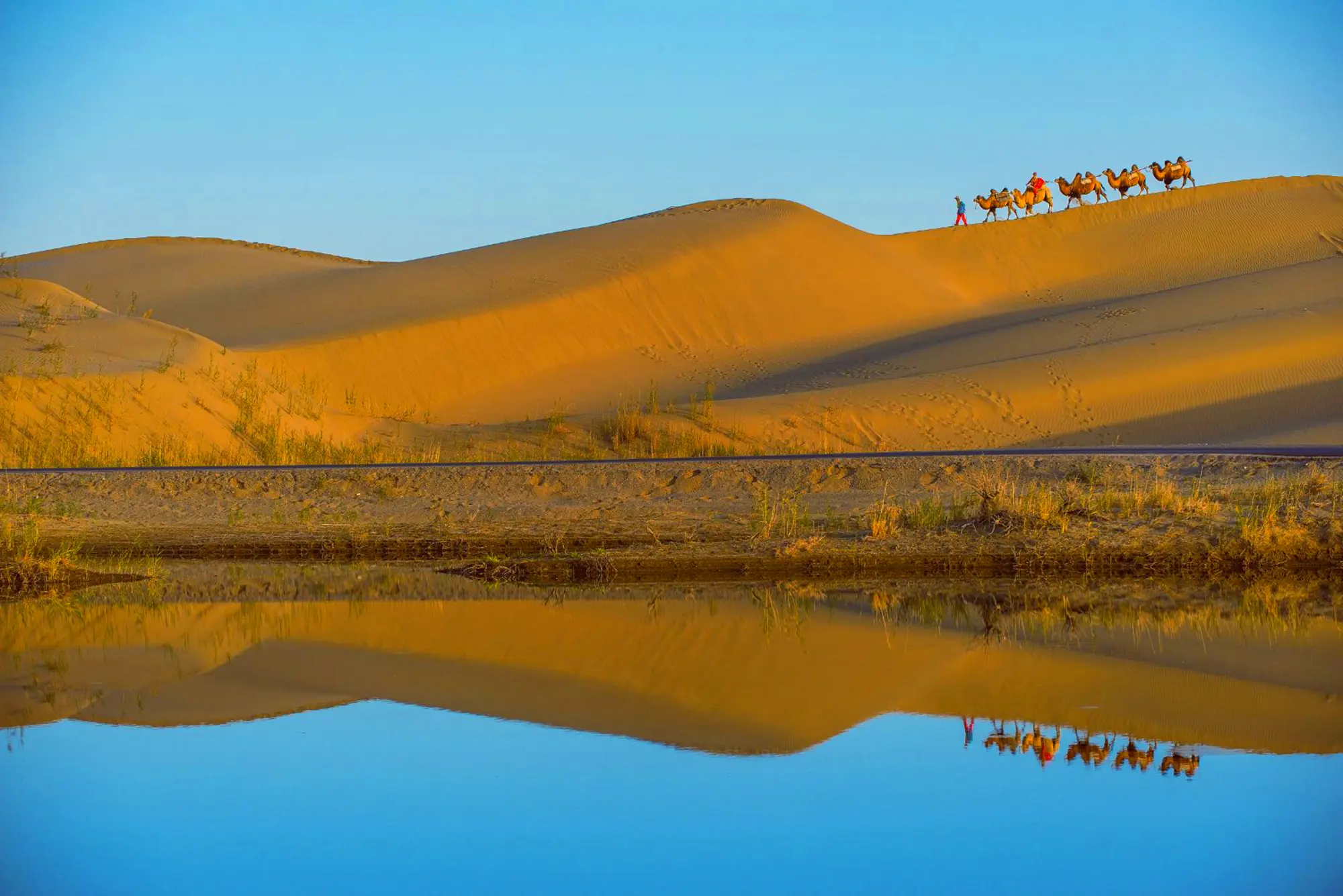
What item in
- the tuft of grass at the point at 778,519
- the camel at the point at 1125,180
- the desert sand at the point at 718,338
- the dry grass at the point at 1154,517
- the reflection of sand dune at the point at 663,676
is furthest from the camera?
the camel at the point at 1125,180

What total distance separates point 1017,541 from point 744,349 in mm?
31804

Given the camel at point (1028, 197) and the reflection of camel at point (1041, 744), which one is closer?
the reflection of camel at point (1041, 744)

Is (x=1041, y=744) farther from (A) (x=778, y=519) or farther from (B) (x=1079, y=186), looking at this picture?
(B) (x=1079, y=186)

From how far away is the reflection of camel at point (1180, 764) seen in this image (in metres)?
7.49

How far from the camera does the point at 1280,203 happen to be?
5897 cm

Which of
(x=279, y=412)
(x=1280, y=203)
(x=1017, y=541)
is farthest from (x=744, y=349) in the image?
(x=1017, y=541)

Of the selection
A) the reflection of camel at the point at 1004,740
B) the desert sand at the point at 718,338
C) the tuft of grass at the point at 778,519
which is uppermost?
the desert sand at the point at 718,338

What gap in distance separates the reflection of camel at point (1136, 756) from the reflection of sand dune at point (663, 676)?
240 mm

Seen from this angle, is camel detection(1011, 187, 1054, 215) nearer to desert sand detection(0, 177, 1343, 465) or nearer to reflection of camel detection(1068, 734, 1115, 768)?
Answer: desert sand detection(0, 177, 1343, 465)

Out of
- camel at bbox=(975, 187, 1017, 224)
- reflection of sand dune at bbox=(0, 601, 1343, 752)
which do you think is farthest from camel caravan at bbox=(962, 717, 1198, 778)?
camel at bbox=(975, 187, 1017, 224)

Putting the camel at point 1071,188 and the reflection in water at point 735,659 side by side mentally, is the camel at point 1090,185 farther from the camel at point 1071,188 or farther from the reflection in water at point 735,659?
the reflection in water at point 735,659

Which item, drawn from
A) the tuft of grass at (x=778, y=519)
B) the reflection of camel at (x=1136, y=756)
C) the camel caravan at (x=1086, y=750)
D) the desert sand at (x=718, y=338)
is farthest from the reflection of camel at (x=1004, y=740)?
the desert sand at (x=718, y=338)

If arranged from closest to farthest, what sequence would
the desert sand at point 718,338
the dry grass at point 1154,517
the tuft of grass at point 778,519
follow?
the dry grass at point 1154,517 < the tuft of grass at point 778,519 < the desert sand at point 718,338

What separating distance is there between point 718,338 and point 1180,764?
40.5m
